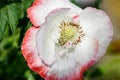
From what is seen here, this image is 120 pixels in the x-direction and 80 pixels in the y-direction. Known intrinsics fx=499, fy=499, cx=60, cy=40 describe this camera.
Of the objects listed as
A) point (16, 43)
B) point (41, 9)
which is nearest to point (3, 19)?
point (41, 9)

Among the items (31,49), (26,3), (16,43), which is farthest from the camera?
(16,43)

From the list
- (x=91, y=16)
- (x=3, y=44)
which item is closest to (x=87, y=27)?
(x=91, y=16)

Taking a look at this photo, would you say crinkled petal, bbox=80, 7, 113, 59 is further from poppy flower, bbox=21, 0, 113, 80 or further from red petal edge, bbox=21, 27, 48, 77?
red petal edge, bbox=21, 27, 48, 77

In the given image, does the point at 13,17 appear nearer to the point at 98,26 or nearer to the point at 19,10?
the point at 19,10

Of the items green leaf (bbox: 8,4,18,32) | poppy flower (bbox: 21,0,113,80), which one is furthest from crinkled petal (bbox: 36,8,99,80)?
green leaf (bbox: 8,4,18,32)

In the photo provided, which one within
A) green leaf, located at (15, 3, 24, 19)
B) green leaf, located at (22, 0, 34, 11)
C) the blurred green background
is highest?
green leaf, located at (22, 0, 34, 11)

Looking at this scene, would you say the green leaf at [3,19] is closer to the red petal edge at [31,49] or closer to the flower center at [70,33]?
the red petal edge at [31,49]

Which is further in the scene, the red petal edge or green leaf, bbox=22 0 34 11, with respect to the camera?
green leaf, bbox=22 0 34 11
